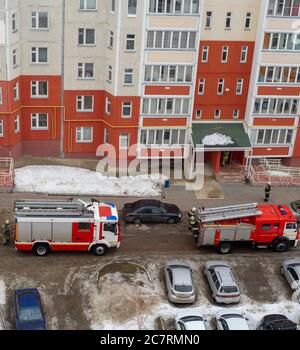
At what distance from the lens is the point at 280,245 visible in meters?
41.8

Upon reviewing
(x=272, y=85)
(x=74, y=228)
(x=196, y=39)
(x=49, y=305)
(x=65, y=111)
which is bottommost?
(x=49, y=305)

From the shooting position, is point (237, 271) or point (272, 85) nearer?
point (237, 271)

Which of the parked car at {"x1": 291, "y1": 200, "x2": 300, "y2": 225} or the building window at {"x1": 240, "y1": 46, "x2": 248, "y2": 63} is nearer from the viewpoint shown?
the parked car at {"x1": 291, "y1": 200, "x2": 300, "y2": 225}

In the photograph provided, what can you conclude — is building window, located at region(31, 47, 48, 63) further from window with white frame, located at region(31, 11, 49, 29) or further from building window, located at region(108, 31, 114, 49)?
building window, located at region(108, 31, 114, 49)

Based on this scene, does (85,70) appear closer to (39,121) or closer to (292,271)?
(39,121)

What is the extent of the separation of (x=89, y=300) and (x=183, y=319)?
6.04 meters

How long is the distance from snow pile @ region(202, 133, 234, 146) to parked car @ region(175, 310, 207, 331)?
1907 cm

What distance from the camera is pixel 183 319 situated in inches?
1336

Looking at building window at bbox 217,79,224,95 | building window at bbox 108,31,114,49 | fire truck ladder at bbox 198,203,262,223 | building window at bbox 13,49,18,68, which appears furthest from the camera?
building window at bbox 217,79,224,95

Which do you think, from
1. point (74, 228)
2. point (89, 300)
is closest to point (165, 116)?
point (74, 228)

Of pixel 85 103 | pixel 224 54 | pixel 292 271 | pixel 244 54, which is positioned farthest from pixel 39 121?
pixel 292 271

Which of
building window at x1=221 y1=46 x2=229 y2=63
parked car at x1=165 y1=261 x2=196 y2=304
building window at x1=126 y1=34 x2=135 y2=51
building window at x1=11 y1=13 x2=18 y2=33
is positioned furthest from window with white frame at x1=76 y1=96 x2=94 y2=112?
parked car at x1=165 y1=261 x2=196 y2=304

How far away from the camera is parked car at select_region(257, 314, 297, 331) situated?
33.6 meters

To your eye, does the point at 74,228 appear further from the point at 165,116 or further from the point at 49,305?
the point at 165,116
